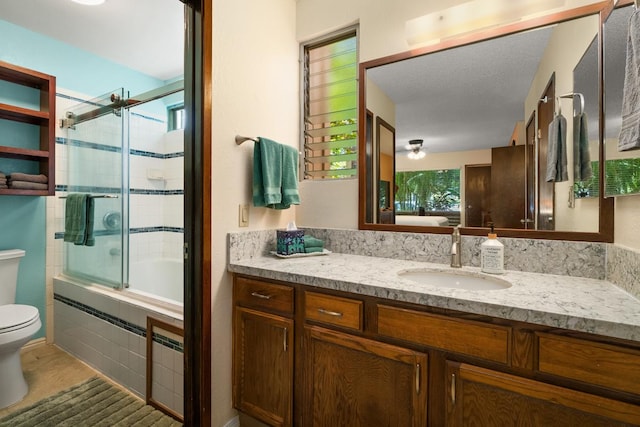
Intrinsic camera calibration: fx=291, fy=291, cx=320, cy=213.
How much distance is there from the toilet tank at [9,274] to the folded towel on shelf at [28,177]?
0.42 m

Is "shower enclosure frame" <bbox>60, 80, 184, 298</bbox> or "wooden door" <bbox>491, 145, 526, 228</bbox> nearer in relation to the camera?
"wooden door" <bbox>491, 145, 526, 228</bbox>

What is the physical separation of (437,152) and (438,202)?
262 mm

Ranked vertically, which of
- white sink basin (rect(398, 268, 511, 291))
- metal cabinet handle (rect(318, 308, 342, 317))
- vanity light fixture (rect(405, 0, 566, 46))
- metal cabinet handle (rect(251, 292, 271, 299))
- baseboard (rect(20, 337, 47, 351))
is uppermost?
vanity light fixture (rect(405, 0, 566, 46))

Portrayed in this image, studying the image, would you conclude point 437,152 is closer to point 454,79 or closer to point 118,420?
point 454,79

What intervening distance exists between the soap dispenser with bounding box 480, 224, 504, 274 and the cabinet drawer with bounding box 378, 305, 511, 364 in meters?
0.44

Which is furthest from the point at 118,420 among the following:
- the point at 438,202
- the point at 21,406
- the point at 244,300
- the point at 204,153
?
the point at 438,202

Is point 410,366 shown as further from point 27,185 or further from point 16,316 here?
point 27,185

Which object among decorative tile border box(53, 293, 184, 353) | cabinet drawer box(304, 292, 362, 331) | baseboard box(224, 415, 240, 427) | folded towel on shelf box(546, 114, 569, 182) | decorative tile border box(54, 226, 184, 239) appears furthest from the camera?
decorative tile border box(54, 226, 184, 239)

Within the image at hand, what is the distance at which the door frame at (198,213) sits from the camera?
1.36 metres

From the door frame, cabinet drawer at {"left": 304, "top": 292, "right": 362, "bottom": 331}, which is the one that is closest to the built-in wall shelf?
the door frame

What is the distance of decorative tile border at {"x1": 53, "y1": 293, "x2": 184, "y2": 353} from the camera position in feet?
5.10

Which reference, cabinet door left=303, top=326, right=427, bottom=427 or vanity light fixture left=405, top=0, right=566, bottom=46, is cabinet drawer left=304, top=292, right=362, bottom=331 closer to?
cabinet door left=303, top=326, right=427, bottom=427

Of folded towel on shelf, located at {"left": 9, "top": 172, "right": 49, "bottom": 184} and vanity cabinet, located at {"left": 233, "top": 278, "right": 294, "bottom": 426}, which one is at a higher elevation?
folded towel on shelf, located at {"left": 9, "top": 172, "right": 49, "bottom": 184}

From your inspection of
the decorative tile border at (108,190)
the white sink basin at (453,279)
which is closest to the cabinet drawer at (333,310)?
the white sink basin at (453,279)
